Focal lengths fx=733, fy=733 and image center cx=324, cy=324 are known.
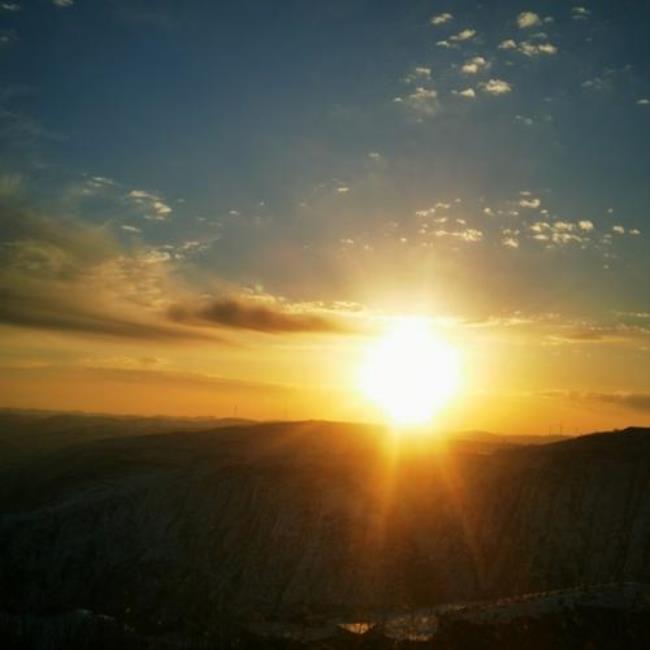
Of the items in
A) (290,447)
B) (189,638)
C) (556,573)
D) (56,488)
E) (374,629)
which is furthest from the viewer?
(290,447)

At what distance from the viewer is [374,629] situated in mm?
28422

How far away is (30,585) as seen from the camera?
5188 cm

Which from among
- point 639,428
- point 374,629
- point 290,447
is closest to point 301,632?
point 374,629

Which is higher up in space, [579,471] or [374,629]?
[579,471]

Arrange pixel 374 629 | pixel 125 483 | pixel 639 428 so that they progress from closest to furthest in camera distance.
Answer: pixel 374 629 → pixel 639 428 → pixel 125 483

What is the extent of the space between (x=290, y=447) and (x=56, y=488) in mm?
29553

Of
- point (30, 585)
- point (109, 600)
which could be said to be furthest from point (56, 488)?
point (109, 600)

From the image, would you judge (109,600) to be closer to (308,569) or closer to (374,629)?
(308,569)

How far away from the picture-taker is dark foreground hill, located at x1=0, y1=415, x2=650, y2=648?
151 feet

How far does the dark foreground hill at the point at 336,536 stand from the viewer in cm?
4603

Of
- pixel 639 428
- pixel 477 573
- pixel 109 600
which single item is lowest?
pixel 109 600

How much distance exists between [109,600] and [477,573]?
2465 centimetres

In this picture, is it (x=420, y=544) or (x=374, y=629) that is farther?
(x=420, y=544)

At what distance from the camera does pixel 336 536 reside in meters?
51.3
